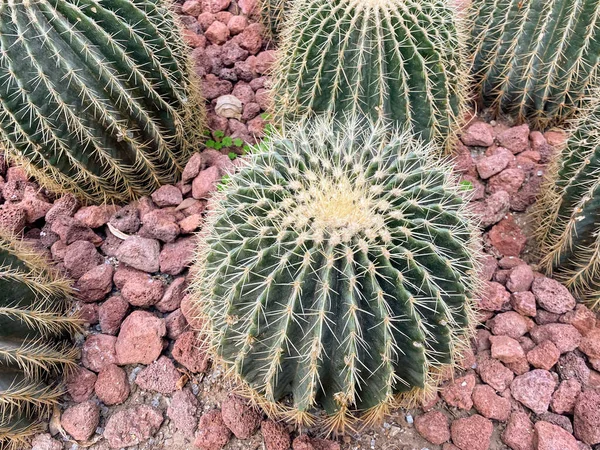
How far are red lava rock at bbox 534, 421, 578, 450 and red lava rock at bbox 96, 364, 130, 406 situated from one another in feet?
6.16

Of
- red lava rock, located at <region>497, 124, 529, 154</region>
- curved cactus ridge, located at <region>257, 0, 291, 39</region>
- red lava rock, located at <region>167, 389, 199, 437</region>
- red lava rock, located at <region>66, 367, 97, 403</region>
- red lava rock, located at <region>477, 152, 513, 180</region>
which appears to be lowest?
red lava rock, located at <region>66, 367, 97, 403</region>

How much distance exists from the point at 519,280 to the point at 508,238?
0.31 metres

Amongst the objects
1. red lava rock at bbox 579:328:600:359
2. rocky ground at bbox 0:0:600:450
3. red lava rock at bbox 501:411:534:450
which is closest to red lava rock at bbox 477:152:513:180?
rocky ground at bbox 0:0:600:450

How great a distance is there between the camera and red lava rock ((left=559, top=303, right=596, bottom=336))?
255 cm

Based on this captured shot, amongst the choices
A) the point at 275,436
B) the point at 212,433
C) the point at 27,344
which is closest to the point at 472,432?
the point at 275,436

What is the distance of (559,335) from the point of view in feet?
8.23

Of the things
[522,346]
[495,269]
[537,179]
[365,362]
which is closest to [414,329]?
[365,362]

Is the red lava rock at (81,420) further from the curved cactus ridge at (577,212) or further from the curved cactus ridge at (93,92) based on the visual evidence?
the curved cactus ridge at (577,212)

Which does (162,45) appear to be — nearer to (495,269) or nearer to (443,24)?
(443,24)

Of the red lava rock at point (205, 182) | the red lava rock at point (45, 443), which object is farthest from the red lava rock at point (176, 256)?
the red lava rock at point (45, 443)

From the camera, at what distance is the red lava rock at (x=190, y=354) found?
2.45m

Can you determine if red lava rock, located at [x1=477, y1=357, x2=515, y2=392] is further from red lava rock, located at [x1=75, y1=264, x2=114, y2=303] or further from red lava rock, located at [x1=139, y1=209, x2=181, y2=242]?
red lava rock, located at [x1=75, y1=264, x2=114, y2=303]

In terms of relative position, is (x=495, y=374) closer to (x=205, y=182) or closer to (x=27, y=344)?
(x=205, y=182)

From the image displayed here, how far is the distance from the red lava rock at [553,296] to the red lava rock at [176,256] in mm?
1865
